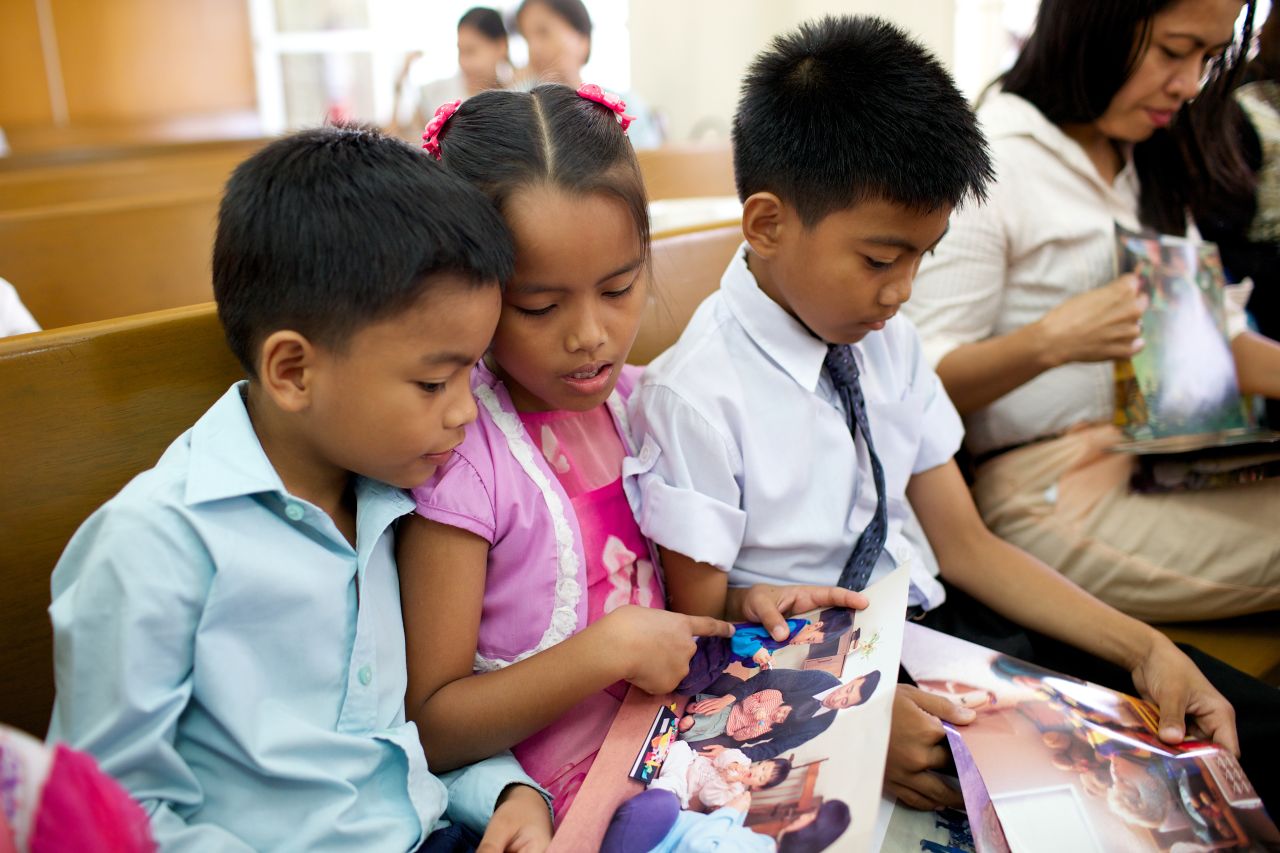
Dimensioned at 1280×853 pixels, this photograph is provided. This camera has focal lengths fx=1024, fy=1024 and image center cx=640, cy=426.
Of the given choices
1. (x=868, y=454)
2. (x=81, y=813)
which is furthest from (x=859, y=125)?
(x=81, y=813)

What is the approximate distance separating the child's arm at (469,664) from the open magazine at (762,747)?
2.3 inches

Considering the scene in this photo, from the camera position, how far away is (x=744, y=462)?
3.78ft

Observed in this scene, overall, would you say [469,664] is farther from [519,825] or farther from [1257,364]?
[1257,364]

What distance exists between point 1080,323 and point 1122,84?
17.0 inches

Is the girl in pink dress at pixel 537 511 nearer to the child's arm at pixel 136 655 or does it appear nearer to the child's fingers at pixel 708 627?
the child's fingers at pixel 708 627

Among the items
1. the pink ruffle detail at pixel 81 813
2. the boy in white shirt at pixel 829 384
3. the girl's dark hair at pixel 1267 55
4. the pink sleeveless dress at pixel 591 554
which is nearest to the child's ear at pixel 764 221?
the boy in white shirt at pixel 829 384

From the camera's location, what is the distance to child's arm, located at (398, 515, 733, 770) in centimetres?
97

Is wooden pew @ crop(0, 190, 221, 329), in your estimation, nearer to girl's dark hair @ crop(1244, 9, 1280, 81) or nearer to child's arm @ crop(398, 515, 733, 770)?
child's arm @ crop(398, 515, 733, 770)

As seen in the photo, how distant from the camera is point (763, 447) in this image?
1169 mm

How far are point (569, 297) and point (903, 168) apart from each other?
1.24 ft

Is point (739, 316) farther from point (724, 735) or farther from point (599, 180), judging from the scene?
point (724, 735)

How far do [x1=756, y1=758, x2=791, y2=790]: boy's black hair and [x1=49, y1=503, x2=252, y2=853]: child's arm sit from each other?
1.42ft

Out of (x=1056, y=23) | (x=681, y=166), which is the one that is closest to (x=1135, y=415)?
(x=1056, y=23)

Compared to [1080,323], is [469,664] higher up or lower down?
lower down
